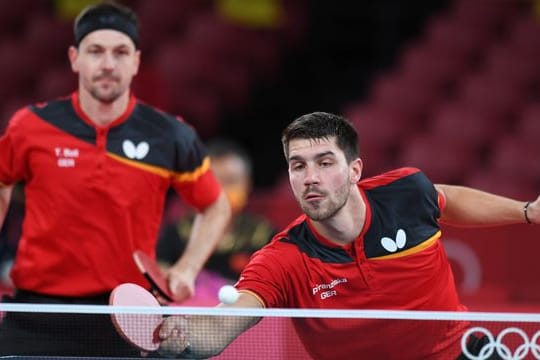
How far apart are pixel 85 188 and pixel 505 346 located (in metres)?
1.86

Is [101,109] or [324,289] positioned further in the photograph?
[101,109]

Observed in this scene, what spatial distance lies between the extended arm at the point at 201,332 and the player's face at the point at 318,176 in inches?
18.0

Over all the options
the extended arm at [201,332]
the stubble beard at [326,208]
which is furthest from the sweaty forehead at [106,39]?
the extended arm at [201,332]

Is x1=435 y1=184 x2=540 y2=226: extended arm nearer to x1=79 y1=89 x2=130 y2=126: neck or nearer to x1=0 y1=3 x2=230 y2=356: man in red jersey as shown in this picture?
x1=0 y1=3 x2=230 y2=356: man in red jersey

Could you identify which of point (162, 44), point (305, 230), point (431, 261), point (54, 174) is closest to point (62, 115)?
point (54, 174)

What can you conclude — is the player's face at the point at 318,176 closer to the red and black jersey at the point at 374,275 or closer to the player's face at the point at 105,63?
the red and black jersey at the point at 374,275

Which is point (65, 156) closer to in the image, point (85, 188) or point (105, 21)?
point (85, 188)

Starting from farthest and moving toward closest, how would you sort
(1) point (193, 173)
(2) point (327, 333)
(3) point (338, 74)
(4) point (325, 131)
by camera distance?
(3) point (338, 74) < (1) point (193, 173) < (4) point (325, 131) < (2) point (327, 333)

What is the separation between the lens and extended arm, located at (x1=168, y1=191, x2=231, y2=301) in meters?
4.91

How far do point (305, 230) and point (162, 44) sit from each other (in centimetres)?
825

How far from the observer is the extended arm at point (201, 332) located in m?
3.83

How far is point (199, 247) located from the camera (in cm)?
523

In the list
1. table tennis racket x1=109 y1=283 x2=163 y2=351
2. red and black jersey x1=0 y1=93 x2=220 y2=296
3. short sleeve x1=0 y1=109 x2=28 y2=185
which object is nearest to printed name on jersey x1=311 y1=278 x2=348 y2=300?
table tennis racket x1=109 y1=283 x2=163 y2=351

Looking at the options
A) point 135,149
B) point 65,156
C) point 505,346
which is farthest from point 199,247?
point 505,346
